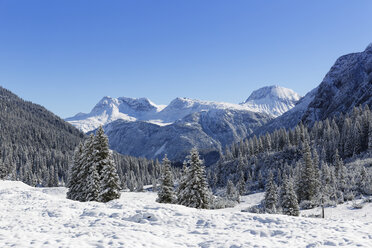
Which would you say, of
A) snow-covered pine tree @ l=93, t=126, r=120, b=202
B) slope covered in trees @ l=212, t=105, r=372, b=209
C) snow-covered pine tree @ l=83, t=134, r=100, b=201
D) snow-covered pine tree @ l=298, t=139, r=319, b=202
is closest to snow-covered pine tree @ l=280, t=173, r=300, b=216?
slope covered in trees @ l=212, t=105, r=372, b=209

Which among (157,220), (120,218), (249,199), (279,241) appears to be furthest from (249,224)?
(249,199)

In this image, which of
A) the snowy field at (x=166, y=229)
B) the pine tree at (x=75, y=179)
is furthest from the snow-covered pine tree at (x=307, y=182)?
the pine tree at (x=75, y=179)

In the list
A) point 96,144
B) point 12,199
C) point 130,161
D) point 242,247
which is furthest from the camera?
point 130,161

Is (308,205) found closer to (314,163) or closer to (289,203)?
(289,203)

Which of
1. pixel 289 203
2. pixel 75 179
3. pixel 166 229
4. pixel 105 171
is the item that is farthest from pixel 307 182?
pixel 166 229

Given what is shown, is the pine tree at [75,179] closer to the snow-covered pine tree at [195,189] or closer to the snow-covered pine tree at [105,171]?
the snow-covered pine tree at [105,171]

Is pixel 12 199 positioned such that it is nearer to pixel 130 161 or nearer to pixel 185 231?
pixel 185 231

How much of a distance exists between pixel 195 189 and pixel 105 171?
12305 millimetres

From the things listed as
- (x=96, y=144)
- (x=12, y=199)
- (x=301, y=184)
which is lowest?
(x=301, y=184)

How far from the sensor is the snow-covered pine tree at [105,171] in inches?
1318

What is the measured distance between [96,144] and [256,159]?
97142 mm

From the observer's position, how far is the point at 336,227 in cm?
1520

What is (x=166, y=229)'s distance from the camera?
15242 millimetres

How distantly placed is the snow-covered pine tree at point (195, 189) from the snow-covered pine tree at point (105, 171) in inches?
356
